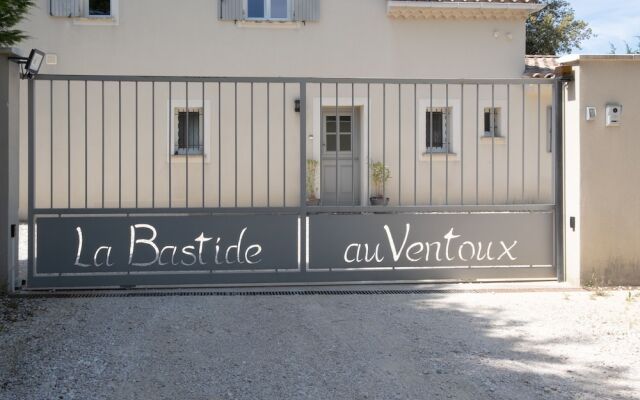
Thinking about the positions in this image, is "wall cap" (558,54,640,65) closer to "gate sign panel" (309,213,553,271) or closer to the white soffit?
"gate sign panel" (309,213,553,271)

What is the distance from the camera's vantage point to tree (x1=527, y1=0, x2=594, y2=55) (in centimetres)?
2497

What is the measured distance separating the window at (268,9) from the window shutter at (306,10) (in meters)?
0.24

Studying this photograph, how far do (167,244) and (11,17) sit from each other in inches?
101

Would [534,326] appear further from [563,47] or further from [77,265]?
[563,47]

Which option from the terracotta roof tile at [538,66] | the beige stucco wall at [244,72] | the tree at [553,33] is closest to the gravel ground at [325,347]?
the beige stucco wall at [244,72]

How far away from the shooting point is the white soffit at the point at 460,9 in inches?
550

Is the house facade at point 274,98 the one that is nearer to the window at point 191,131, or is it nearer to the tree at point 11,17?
the window at point 191,131

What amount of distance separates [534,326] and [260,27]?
33.0ft

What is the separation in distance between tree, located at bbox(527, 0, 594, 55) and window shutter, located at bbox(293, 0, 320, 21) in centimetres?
1313

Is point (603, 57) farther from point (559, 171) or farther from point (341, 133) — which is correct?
point (341, 133)

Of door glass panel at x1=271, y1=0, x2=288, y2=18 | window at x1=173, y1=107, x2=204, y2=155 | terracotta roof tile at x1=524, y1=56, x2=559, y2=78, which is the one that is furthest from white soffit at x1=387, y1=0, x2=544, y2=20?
window at x1=173, y1=107, x2=204, y2=155

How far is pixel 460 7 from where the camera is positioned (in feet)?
46.2

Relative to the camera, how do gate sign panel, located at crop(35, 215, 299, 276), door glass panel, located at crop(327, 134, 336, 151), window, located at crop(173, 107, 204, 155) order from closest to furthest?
gate sign panel, located at crop(35, 215, 299, 276), window, located at crop(173, 107, 204, 155), door glass panel, located at crop(327, 134, 336, 151)

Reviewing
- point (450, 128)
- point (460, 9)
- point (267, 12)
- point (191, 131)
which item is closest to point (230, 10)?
point (267, 12)
